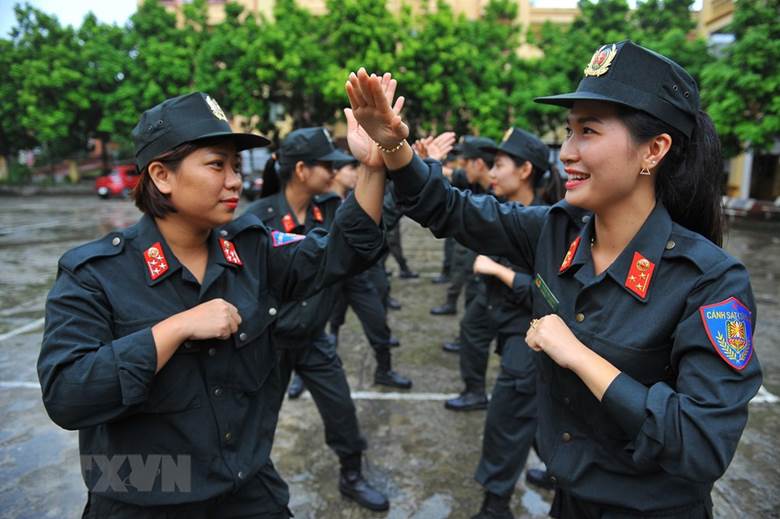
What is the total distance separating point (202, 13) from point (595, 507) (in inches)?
1027

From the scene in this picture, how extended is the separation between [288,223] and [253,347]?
→ 1692mm

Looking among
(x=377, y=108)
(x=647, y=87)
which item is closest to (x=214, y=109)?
(x=377, y=108)

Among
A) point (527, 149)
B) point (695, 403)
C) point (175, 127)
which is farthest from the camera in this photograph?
point (527, 149)

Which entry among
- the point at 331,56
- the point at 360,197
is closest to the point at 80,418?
the point at 360,197

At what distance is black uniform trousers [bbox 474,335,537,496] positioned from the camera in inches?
106

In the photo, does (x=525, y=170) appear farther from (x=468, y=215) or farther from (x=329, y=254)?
(x=329, y=254)

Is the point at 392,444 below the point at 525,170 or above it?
below

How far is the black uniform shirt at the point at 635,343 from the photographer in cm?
124

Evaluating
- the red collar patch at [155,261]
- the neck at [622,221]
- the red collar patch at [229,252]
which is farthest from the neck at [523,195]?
the red collar patch at [155,261]

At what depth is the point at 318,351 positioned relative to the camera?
9.93 feet

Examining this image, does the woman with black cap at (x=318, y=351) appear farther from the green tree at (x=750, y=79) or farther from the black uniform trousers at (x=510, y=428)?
the green tree at (x=750, y=79)

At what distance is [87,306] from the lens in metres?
1.48

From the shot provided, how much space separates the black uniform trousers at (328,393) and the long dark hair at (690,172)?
1980 millimetres

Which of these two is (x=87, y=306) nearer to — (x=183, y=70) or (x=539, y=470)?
(x=539, y=470)
